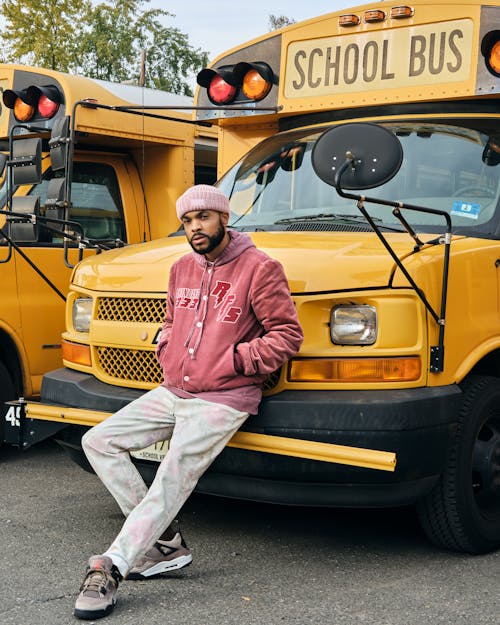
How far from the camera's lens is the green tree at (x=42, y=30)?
2025 centimetres

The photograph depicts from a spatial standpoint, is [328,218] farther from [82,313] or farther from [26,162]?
[26,162]

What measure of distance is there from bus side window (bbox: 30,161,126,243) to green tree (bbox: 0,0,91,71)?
1391 centimetres

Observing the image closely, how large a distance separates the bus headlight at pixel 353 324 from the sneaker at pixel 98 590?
1.31m

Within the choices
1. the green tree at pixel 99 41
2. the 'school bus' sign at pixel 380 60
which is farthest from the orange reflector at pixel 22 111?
the green tree at pixel 99 41

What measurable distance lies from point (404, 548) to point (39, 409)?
1.88 meters

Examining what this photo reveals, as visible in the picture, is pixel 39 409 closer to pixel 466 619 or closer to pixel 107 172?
pixel 466 619

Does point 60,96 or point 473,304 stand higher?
point 60,96

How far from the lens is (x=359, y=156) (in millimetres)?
4168

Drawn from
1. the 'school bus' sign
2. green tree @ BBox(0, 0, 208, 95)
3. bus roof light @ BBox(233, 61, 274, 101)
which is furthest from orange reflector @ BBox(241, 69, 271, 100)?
green tree @ BBox(0, 0, 208, 95)

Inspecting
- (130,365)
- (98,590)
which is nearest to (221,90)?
(130,365)

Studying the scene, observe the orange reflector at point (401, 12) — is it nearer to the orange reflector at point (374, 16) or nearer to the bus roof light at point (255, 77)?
the orange reflector at point (374, 16)

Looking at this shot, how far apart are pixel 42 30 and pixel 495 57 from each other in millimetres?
16809

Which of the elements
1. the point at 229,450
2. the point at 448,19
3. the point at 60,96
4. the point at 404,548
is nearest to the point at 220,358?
the point at 229,450

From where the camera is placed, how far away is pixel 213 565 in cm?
445
